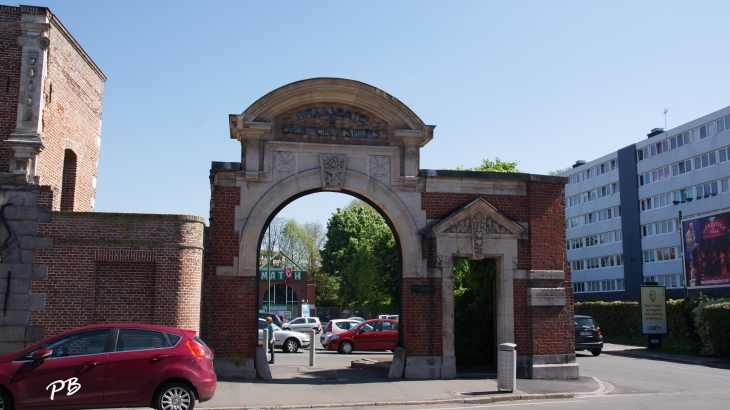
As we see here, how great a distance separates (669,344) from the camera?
2950 centimetres

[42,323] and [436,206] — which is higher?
[436,206]

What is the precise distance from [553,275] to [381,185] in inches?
200

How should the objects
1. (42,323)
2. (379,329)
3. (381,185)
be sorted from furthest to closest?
(379,329), (381,185), (42,323)

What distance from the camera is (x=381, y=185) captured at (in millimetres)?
16250

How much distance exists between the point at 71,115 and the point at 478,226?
11.5m

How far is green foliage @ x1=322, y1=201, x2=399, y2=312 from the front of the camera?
2025 inches

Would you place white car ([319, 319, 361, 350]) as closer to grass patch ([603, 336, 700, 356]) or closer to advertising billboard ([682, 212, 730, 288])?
grass patch ([603, 336, 700, 356])

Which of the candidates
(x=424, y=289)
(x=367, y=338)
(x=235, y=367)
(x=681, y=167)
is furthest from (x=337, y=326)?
(x=681, y=167)

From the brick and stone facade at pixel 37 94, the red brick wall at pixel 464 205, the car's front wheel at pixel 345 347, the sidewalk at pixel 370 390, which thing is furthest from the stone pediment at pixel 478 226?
the car's front wheel at pixel 345 347

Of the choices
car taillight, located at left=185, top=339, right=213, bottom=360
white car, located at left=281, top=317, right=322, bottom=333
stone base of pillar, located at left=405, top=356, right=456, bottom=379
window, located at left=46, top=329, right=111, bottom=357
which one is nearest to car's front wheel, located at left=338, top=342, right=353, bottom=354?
white car, located at left=281, top=317, right=322, bottom=333

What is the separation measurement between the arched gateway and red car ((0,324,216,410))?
4.75 meters

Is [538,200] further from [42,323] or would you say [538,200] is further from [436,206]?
[42,323]

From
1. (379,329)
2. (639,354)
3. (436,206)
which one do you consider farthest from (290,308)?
(436,206)

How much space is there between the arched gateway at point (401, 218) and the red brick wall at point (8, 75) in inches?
187
